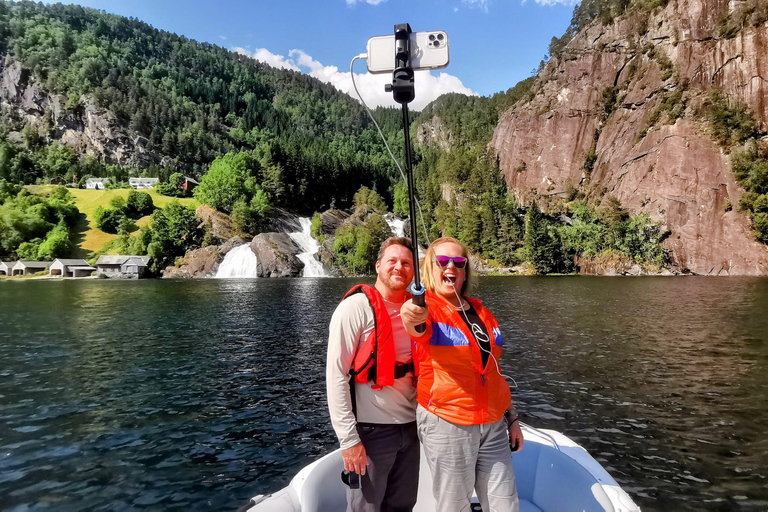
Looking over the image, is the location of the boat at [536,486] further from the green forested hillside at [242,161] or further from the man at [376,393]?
the green forested hillside at [242,161]

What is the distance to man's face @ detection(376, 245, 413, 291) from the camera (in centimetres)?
347

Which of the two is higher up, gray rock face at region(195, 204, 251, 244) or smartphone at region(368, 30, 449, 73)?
gray rock face at region(195, 204, 251, 244)

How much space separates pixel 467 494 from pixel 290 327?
70.9 feet

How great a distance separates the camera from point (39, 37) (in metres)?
160

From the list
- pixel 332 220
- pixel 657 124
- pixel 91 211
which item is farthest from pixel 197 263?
pixel 657 124

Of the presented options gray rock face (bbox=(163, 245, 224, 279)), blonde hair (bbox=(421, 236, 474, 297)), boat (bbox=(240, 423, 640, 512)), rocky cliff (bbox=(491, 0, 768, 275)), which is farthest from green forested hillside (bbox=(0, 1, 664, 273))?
blonde hair (bbox=(421, 236, 474, 297))

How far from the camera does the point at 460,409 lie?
123 inches

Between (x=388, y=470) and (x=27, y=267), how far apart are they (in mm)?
94564

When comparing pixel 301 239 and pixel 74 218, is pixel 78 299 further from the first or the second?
pixel 74 218

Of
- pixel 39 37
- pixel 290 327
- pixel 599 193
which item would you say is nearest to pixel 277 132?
pixel 39 37

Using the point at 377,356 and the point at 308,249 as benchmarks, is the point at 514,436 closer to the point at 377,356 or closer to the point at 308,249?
the point at 377,356

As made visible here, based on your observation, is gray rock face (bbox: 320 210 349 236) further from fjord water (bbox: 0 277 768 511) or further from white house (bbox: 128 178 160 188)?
fjord water (bbox: 0 277 768 511)

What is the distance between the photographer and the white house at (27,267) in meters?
74.5

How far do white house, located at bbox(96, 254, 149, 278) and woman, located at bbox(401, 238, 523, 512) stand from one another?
79.9 metres
